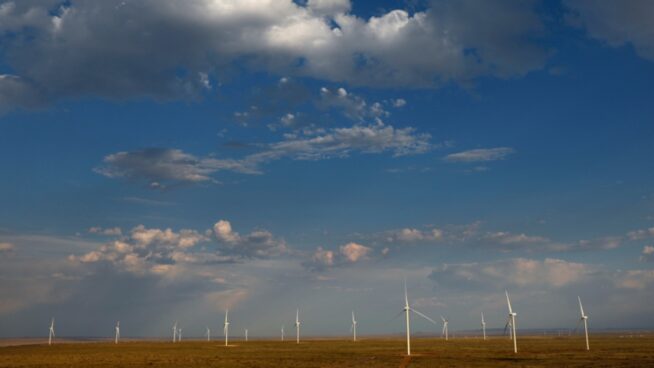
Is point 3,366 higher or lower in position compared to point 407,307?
lower

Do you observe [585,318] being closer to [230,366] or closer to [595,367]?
[595,367]

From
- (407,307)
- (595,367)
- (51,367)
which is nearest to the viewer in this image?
(595,367)

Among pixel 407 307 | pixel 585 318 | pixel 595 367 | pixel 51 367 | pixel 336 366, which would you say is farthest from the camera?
pixel 585 318

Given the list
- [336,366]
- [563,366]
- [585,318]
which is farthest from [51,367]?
[585,318]

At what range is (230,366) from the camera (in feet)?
326

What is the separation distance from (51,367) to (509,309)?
4371 inches

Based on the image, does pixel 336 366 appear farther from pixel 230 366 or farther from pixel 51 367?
pixel 51 367

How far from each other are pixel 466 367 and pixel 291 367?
28.4m

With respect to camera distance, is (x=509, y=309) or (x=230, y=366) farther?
(x=509, y=309)

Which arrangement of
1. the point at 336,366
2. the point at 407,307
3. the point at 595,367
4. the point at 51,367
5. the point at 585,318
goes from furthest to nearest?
1. the point at 585,318
2. the point at 407,307
3. the point at 51,367
4. the point at 336,366
5. the point at 595,367

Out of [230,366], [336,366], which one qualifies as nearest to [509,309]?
[336,366]

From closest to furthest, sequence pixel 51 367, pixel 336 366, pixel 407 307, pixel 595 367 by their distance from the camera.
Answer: pixel 595 367 < pixel 336 366 < pixel 51 367 < pixel 407 307

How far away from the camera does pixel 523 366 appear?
93.8m

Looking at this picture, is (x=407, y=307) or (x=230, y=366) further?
(x=407, y=307)
